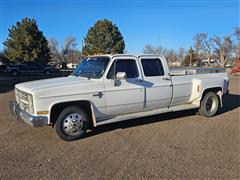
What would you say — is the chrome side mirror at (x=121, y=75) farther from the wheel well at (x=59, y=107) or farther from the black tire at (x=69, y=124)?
the black tire at (x=69, y=124)

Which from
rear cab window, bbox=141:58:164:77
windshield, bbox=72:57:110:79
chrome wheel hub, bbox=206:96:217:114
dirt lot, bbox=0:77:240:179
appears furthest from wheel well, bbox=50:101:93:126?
chrome wheel hub, bbox=206:96:217:114

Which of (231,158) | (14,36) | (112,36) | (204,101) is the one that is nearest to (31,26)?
(14,36)

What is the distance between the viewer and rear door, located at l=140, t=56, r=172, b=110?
623cm

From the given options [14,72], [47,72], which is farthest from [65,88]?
[47,72]

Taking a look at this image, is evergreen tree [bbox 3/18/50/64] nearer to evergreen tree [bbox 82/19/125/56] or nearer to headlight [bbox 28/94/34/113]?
evergreen tree [bbox 82/19/125/56]

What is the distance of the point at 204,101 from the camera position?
293 inches

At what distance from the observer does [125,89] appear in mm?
5812

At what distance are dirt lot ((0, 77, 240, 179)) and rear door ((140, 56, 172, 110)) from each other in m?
0.63

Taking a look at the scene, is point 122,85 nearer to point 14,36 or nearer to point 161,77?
point 161,77

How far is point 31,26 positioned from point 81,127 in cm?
3775

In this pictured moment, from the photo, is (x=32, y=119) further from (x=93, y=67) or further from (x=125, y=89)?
(x=125, y=89)

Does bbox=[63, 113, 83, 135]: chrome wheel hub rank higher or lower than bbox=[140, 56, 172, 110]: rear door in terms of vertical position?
lower

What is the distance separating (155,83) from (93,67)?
1624 millimetres

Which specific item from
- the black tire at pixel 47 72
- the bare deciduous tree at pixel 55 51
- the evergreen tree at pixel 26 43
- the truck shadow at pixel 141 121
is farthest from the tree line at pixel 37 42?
the bare deciduous tree at pixel 55 51
